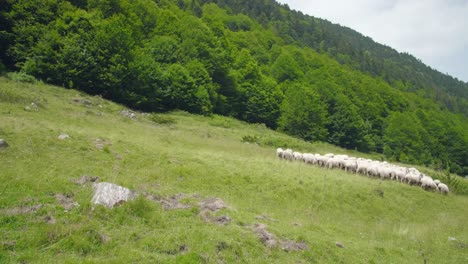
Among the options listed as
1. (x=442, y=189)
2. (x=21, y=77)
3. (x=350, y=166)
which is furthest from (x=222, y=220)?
(x=21, y=77)

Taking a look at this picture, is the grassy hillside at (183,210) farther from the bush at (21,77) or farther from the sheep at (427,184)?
the bush at (21,77)

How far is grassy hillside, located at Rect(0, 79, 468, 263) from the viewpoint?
34.2 ft

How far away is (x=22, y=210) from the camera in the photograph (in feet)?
37.0

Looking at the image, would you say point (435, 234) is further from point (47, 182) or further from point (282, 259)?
point (47, 182)

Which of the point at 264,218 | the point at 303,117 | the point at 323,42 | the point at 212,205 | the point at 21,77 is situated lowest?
the point at 264,218

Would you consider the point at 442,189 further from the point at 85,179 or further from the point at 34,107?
the point at 34,107

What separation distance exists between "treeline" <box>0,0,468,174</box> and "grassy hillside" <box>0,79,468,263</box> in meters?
14.1

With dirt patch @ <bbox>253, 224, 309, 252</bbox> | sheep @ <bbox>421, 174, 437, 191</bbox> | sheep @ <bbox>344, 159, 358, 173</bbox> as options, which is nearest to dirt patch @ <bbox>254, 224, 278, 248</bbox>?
dirt patch @ <bbox>253, 224, 309, 252</bbox>

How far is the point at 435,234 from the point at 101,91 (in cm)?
3905

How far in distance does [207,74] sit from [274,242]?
5357cm

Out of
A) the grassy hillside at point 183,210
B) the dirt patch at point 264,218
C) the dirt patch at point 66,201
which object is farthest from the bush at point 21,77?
the dirt patch at point 264,218

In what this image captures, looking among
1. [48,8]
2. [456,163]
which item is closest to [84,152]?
[48,8]

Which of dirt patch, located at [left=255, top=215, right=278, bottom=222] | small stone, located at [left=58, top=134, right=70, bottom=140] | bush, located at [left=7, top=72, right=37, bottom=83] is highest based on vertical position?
bush, located at [left=7, top=72, right=37, bottom=83]

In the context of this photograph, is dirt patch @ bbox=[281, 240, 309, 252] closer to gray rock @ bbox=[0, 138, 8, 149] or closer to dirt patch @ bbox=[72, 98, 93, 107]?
gray rock @ bbox=[0, 138, 8, 149]
